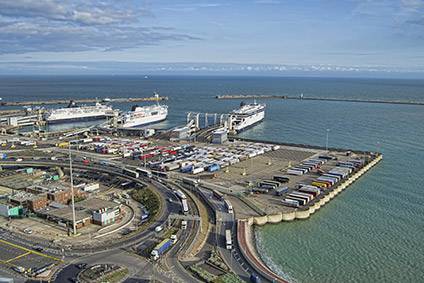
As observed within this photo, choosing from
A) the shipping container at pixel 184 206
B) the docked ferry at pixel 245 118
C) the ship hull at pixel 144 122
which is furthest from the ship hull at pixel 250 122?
the shipping container at pixel 184 206

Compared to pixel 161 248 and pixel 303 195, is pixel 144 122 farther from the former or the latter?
pixel 161 248

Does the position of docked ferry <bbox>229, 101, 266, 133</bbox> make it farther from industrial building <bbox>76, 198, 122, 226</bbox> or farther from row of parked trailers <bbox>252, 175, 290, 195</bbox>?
industrial building <bbox>76, 198, 122, 226</bbox>

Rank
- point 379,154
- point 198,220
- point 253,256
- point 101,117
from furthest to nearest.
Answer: point 101,117 < point 379,154 < point 198,220 < point 253,256

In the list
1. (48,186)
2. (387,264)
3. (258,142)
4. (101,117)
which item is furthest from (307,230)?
(101,117)

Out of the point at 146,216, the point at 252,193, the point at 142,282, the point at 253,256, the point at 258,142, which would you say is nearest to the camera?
the point at 142,282

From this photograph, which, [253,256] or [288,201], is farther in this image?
[288,201]

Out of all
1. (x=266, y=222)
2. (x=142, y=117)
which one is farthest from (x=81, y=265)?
(x=142, y=117)

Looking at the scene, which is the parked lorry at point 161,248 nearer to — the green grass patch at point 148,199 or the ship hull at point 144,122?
the green grass patch at point 148,199

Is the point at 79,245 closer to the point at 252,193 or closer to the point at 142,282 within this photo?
the point at 142,282
